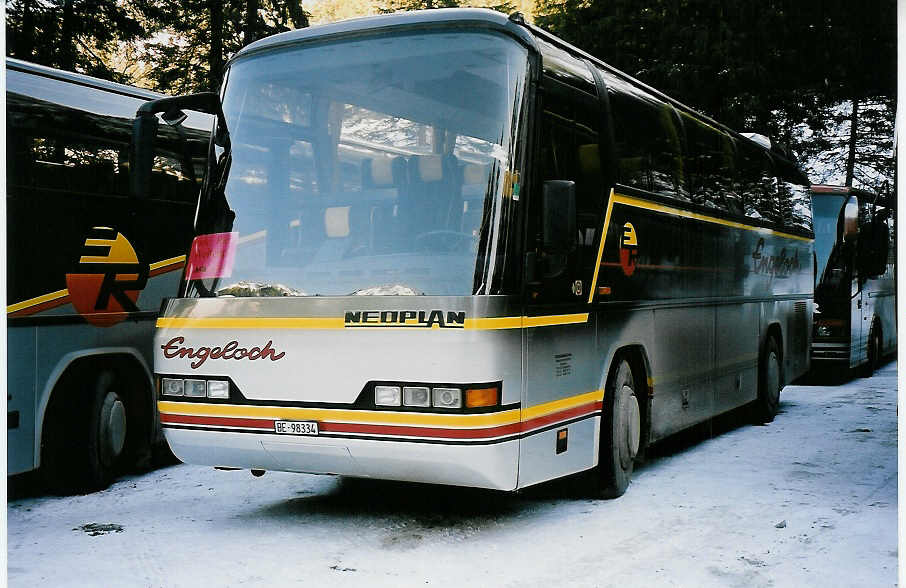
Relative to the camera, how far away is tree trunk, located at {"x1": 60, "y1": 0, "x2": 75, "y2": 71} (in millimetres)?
15438

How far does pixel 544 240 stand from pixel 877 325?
14.4 metres

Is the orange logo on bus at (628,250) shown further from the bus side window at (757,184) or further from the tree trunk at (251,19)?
the tree trunk at (251,19)

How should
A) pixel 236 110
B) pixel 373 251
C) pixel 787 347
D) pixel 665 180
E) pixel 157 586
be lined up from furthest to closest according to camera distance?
1. pixel 787 347
2. pixel 665 180
3. pixel 236 110
4. pixel 373 251
5. pixel 157 586

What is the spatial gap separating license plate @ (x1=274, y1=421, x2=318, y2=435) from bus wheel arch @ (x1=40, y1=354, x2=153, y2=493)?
2404 mm

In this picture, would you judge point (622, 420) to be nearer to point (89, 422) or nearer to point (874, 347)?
point (89, 422)

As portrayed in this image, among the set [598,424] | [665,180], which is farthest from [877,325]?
[598,424]

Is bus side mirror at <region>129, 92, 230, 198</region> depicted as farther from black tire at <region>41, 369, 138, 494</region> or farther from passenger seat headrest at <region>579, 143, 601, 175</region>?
passenger seat headrest at <region>579, 143, 601, 175</region>

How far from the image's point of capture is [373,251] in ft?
22.6

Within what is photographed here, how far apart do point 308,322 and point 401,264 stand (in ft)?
2.17

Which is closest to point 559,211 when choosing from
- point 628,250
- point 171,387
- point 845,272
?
point 628,250

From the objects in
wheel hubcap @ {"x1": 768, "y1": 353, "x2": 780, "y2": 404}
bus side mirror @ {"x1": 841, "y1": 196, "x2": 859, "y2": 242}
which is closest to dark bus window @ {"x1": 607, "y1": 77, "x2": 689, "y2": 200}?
wheel hubcap @ {"x1": 768, "y1": 353, "x2": 780, "y2": 404}

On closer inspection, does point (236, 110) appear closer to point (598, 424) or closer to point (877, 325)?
point (598, 424)

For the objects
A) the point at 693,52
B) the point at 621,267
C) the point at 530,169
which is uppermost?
the point at 693,52

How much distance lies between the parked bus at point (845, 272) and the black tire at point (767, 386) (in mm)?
4306
